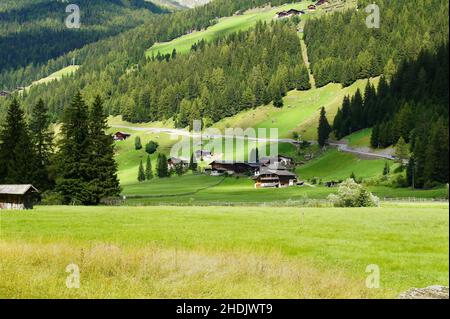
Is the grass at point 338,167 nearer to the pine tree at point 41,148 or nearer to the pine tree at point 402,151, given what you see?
the pine tree at point 402,151

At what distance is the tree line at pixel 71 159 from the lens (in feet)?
251

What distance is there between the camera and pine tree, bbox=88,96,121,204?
254ft

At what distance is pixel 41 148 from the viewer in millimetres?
85875

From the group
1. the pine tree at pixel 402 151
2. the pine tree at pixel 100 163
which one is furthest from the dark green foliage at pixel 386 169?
the pine tree at pixel 100 163

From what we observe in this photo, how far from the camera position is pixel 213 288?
1992 centimetres

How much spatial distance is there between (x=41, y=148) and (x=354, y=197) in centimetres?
5225

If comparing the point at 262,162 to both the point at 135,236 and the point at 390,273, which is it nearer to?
the point at 135,236

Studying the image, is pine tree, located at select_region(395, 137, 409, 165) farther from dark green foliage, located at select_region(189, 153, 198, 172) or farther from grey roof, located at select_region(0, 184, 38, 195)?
grey roof, located at select_region(0, 184, 38, 195)

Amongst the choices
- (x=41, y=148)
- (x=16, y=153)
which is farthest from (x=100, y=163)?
(x=41, y=148)

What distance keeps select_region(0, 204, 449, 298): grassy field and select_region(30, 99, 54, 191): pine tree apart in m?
40.0

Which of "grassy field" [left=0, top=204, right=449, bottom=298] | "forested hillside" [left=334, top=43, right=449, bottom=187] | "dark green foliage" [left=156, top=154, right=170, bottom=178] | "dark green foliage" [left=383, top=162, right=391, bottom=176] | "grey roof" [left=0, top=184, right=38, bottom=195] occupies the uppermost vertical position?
"forested hillside" [left=334, top=43, right=449, bottom=187]

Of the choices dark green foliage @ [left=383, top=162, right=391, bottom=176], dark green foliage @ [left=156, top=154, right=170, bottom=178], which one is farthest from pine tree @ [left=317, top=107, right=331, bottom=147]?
dark green foliage @ [left=156, top=154, right=170, bottom=178]

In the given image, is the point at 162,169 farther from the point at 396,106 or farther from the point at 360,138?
the point at 396,106

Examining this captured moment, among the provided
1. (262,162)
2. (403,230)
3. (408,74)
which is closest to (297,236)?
(403,230)
